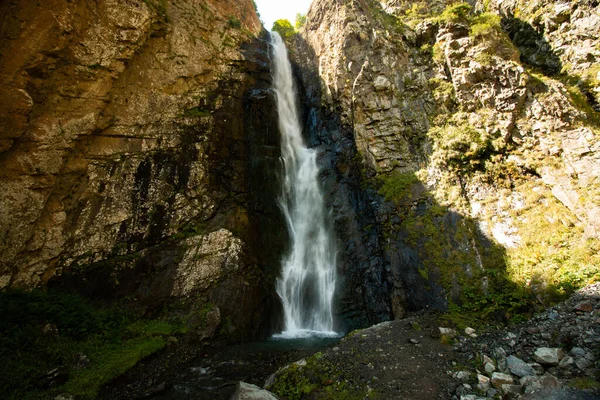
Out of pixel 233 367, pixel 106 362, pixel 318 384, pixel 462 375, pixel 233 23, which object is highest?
pixel 233 23

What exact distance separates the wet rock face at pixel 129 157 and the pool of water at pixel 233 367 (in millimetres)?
1741

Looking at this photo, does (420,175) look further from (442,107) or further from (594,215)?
(594,215)

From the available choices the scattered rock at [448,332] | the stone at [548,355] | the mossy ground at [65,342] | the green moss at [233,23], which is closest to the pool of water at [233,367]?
the mossy ground at [65,342]

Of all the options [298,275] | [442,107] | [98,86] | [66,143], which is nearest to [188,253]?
[298,275]

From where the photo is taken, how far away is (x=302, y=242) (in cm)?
1340

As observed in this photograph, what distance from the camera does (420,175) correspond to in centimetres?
1187

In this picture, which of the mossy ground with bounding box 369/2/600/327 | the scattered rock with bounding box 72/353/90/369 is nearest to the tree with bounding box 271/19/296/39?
the mossy ground with bounding box 369/2/600/327

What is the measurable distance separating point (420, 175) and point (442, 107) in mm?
3625

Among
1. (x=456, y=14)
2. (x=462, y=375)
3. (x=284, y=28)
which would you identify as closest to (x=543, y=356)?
(x=462, y=375)

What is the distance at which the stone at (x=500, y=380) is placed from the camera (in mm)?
4616

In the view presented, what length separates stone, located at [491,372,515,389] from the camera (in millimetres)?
4616

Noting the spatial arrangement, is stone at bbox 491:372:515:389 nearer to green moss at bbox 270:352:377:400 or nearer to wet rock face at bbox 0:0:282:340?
green moss at bbox 270:352:377:400

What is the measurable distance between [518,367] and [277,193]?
10911mm

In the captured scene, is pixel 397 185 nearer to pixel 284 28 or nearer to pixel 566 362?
pixel 566 362
